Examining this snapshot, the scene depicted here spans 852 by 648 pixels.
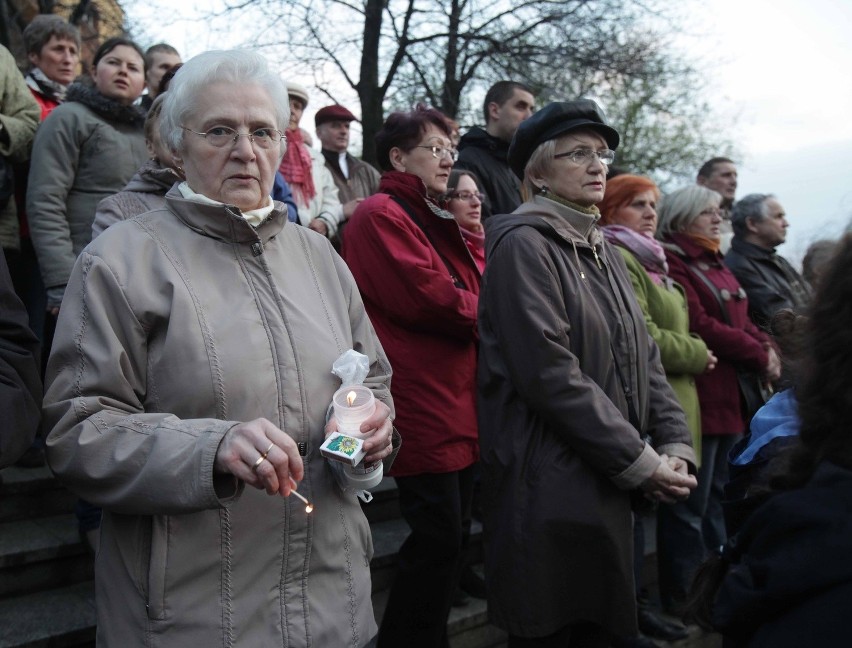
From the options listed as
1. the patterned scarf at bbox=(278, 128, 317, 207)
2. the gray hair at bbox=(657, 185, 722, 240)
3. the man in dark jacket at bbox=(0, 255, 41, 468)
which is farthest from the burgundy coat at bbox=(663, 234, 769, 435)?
the man in dark jacket at bbox=(0, 255, 41, 468)

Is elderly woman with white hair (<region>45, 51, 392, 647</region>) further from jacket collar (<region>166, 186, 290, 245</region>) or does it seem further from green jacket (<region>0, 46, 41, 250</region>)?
green jacket (<region>0, 46, 41, 250</region>)

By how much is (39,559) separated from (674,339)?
Result: 10.2ft

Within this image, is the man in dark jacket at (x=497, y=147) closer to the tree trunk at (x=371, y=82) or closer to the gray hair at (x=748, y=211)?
the gray hair at (x=748, y=211)

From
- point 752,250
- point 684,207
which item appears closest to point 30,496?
point 684,207

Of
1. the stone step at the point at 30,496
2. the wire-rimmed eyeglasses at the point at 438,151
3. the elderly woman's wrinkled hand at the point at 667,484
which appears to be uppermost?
the wire-rimmed eyeglasses at the point at 438,151

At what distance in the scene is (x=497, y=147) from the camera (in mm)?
5297

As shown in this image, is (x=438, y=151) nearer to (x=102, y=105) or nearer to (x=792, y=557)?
(x=102, y=105)

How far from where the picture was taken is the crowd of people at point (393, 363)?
66.3 inches

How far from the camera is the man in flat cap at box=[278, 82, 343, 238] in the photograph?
475 cm

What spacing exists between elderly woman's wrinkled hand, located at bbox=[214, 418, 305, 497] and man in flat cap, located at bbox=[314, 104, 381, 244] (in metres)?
3.86

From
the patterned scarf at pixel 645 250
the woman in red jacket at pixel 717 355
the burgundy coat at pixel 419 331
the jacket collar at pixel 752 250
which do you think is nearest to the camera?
the burgundy coat at pixel 419 331

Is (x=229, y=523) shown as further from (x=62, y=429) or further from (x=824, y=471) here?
(x=824, y=471)

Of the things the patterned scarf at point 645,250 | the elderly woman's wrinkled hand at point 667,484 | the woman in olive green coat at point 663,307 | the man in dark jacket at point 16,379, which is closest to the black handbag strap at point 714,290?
the woman in olive green coat at point 663,307

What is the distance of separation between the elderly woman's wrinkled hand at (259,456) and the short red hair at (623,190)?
3.31 m
